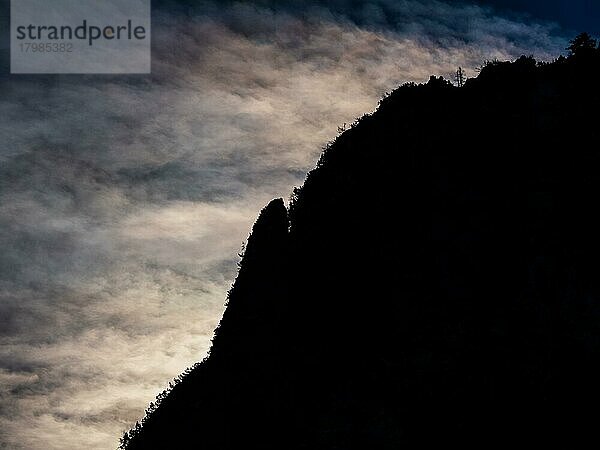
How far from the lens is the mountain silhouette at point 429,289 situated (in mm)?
Result: 41594

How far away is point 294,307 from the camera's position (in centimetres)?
5191

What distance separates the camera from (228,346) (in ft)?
173

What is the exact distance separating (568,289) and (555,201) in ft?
25.3

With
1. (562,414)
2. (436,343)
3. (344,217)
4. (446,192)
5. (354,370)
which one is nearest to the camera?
(562,414)

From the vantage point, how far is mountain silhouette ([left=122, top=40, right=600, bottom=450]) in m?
41.6

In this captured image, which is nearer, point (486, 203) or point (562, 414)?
point (562, 414)

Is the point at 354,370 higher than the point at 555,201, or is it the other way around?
the point at 555,201

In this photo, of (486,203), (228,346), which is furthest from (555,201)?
(228,346)

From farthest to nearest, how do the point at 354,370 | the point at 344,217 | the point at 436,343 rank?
1. the point at 344,217
2. the point at 354,370
3. the point at 436,343

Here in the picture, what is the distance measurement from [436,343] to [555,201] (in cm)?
1394

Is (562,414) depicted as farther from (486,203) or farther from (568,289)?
(486,203)

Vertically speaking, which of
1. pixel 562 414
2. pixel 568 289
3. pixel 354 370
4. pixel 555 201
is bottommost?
pixel 562 414

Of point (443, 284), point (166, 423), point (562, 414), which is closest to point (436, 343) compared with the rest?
point (443, 284)

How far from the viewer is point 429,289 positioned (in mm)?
46469
